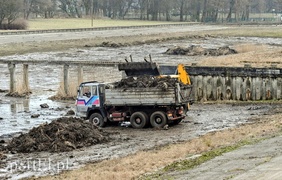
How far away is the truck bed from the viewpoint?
2755cm

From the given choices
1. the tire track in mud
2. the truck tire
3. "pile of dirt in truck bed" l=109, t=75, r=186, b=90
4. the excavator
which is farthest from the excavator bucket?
the truck tire

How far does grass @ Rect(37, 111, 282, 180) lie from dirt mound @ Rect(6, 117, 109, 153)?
118 inches

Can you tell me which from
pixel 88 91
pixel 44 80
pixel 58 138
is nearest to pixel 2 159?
pixel 58 138

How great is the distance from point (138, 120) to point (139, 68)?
5.85 meters

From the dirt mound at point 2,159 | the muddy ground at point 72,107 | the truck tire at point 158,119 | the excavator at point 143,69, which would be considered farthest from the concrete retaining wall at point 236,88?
the dirt mound at point 2,159

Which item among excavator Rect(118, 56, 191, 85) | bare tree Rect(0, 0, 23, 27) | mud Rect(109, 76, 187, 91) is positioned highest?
bare tree Rect(0, 0, 23, 27)

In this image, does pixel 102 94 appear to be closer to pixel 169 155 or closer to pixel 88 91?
pixel 88 91

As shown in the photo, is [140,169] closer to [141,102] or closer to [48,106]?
[141,102]

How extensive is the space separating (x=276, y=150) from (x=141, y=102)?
10796mm

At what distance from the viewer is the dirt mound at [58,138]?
2325cm

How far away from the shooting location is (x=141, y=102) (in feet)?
91.6

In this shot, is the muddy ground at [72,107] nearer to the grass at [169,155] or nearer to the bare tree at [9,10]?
the grass at [169,155]

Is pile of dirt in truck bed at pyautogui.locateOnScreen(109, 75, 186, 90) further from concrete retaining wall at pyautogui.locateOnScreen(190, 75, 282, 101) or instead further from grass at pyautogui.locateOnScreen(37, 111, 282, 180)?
concrete retaining wall at pyautogui.locateOnScreen(190, 75, 282, 101)

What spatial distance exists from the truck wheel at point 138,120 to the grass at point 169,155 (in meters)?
3.62
